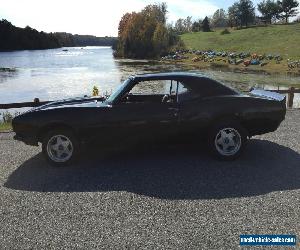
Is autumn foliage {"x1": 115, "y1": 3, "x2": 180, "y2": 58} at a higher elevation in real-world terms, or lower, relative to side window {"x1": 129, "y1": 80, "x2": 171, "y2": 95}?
higher

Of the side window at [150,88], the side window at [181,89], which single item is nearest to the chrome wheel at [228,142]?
the side window at [181,89]

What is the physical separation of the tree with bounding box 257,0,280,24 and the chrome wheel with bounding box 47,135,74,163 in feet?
395

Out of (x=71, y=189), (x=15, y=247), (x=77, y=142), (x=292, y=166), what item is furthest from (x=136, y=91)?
(x=15, y=247)

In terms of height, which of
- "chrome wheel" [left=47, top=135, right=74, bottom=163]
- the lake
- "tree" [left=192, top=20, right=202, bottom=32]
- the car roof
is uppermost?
"tree" [left=192, top=20, right=202, bottom=32]

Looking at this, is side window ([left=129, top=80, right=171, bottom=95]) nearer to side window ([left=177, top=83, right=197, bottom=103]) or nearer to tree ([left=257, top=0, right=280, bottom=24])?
side window ([left=177, top=83, right=197, bottom=103])

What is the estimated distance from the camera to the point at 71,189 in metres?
6.10

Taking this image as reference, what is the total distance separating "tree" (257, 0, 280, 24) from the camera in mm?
115188

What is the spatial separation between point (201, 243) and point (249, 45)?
80398mm

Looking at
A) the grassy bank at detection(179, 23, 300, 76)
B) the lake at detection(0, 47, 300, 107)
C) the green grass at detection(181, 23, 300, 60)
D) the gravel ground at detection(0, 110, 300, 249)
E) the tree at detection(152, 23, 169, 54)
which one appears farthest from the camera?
the tree at detection(152, 23, 169, 54)

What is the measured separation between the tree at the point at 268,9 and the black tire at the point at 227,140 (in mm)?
119196

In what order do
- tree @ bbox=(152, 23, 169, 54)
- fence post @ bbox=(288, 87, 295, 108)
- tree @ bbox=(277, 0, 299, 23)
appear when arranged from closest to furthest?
fence post @ bbox=(288, 87, 295, 108) < tree @ bbox=(152, 23, 169, 54) < tree @ bbox=(277, 0, 299, 23)

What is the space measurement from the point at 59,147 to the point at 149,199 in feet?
7.84

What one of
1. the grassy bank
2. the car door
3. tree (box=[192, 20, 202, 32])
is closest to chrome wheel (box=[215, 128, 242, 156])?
the car door

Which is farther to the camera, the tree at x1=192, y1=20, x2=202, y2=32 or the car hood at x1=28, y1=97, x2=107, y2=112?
the tree at x1=192, y1=20, x2=202, y2=32
